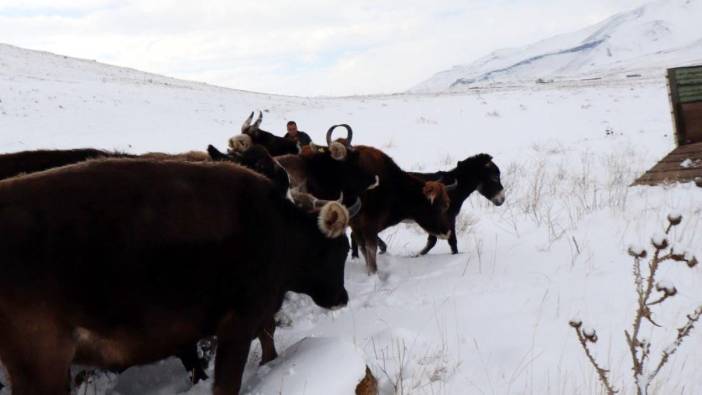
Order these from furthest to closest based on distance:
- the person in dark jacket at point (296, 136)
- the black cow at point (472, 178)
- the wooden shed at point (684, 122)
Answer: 1. the person in dark jacket at point (296, 136)
2. the wooden shed at point (684, 122)
3. the black cow at point (472, 178)

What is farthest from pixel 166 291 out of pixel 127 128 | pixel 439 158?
pixel 127 128

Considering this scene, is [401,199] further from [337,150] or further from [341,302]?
[341,302]

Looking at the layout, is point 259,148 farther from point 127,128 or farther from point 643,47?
point 643,47

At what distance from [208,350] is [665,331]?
3.46 metres

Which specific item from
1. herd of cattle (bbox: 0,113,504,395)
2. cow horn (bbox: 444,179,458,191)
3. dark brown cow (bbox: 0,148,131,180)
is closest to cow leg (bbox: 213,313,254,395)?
herd of cattle (bbox: 0,113,504,395)

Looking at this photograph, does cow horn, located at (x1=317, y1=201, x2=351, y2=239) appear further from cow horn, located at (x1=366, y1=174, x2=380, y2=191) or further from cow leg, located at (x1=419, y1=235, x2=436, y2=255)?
cow leg, located at (x1=419, y1=235, x2=436, y2=255)

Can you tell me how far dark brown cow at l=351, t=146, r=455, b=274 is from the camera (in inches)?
348

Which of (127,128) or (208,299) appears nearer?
(208,299)

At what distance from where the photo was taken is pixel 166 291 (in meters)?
3.99

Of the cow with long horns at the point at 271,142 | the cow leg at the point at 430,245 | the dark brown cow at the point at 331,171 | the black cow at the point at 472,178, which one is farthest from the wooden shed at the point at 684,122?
the cow with long horns at the point at 271,142

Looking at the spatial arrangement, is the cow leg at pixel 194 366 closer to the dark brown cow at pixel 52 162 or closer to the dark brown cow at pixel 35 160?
the dark brown cow at pixel 52 162

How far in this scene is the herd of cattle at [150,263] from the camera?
3479 millimetres

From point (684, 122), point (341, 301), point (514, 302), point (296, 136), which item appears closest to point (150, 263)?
point (341, 301)

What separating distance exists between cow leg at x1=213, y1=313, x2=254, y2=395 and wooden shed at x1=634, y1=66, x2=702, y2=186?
8.32 meters
